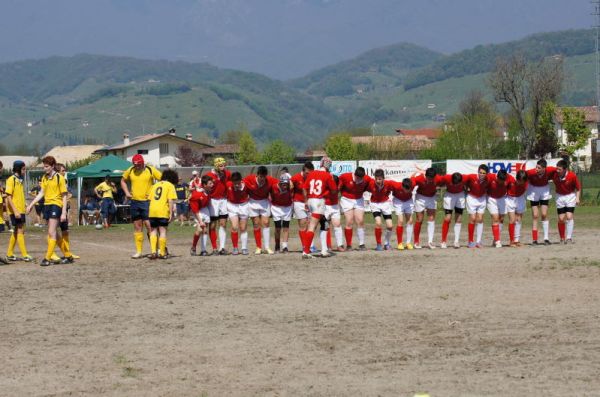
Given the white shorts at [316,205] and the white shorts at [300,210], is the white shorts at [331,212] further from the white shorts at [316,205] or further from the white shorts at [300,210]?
the white shorts at [316,205]

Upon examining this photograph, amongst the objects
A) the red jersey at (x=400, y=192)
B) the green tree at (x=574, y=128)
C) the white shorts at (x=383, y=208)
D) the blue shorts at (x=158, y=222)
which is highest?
the green tree at (x=574, y=128)

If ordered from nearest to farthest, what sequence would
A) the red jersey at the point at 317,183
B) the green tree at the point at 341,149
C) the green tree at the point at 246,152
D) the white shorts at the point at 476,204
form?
the red jersey at the point at 317,183, the white shorts at the point at 476,204, the green tree at the point at 341,149, the green tree at the point at 246,152

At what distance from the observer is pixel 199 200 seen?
69.4 ft

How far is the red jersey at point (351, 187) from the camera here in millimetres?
21172

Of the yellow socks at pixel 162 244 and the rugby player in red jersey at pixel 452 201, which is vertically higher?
the rugby player in red jersey at pixel 452 201

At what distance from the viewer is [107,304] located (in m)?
14.1

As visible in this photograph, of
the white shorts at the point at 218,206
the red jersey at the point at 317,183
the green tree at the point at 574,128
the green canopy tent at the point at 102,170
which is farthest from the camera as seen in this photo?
the green tree at the point at 574,128

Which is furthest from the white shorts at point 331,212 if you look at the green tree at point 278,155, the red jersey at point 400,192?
the green tree at point 278,155

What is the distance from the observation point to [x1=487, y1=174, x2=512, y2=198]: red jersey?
22156 millimetres

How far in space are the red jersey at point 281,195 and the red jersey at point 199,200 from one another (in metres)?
1.45

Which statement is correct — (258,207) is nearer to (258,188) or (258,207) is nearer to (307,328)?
(258,188)

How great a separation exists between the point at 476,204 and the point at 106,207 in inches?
761

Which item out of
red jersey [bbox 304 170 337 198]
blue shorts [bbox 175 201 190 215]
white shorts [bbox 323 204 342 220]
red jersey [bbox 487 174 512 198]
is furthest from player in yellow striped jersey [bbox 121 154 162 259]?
blue shorts [bbox 175 201 190 215]

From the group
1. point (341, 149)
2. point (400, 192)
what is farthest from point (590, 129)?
point (400, 192)
